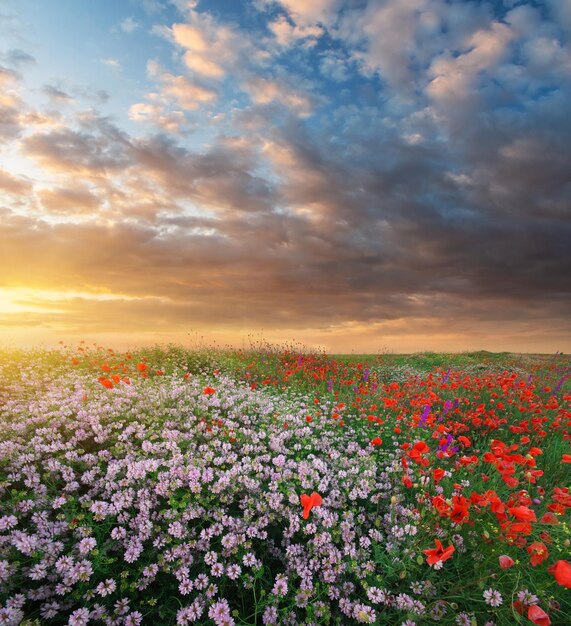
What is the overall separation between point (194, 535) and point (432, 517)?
207 centimetres

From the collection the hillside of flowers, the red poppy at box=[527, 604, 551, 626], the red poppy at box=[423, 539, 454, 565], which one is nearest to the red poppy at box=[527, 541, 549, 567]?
the hillside of flowers

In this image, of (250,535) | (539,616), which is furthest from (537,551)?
(250,535)

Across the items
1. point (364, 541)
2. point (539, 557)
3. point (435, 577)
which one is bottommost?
point (435, 577)

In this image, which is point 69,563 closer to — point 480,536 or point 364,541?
point 364,541

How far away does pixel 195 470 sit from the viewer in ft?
12.3

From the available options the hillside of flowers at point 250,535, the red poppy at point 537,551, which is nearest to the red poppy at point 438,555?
the hillside of flowers at point 250,535

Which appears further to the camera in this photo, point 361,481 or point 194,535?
point 361,481

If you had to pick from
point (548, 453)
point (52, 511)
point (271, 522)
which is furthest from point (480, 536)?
point (548, 453)

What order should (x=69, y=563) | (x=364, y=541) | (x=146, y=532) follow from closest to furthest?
1. (x=69, y=563)
2. (x=146, y=532)
3. (x=364, y=541)

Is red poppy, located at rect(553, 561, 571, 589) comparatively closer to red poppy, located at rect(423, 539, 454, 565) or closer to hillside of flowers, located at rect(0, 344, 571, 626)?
hillside of flowers, located at rect(0, 344, 571, 626)

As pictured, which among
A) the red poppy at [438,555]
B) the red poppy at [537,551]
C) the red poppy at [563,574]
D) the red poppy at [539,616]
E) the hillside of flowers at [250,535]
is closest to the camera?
the red poppy at [563,574]

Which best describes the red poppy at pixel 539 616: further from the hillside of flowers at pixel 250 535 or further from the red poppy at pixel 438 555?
the red poppy at pixel 438 555

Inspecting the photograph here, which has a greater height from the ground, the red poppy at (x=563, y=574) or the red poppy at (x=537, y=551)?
the red poppy at (x=563, y=574)

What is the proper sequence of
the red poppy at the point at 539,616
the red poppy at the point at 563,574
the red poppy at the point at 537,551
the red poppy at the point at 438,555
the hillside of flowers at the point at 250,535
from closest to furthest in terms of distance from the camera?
the red poppy at the point at 563,574 < the red poppy at the point at 539,616 < the red poppy at the point at 438,555 < the red poppy at the point at 537,551 < the hillside of flowers at the point at 250,535
